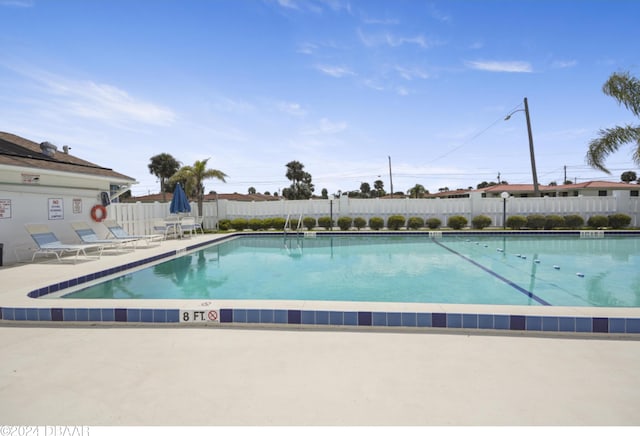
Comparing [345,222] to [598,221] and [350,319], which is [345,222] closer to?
[598,221]

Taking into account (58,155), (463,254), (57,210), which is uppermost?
(58,155)

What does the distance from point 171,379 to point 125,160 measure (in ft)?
62.8

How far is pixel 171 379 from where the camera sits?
2.67 metres

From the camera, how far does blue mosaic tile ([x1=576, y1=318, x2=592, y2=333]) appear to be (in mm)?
3725

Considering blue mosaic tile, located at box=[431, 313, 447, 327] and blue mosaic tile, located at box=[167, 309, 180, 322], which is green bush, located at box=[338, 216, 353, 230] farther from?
blue mosaic tile, located at box=[167, 309, 180, 322]

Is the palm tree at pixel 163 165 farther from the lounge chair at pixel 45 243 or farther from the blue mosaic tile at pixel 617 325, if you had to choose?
the blue mosaic tile at pixel 617 325

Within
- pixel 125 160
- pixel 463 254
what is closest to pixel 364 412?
pixel 463 254

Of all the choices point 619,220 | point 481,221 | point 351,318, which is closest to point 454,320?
point 351,318

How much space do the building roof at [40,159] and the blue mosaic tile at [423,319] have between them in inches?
366

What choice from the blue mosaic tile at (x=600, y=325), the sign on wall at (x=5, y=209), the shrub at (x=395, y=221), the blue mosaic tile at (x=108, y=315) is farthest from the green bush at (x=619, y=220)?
the sign on wall at (x=5, y=209)

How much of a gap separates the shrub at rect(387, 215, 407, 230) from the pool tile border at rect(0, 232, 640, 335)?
13.6 m

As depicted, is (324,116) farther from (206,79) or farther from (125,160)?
(125,160)

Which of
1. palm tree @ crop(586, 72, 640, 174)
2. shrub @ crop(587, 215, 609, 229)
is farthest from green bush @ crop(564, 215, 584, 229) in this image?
palm tree @ crop(586, 72, 640, 174)

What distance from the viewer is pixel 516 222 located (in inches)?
655
